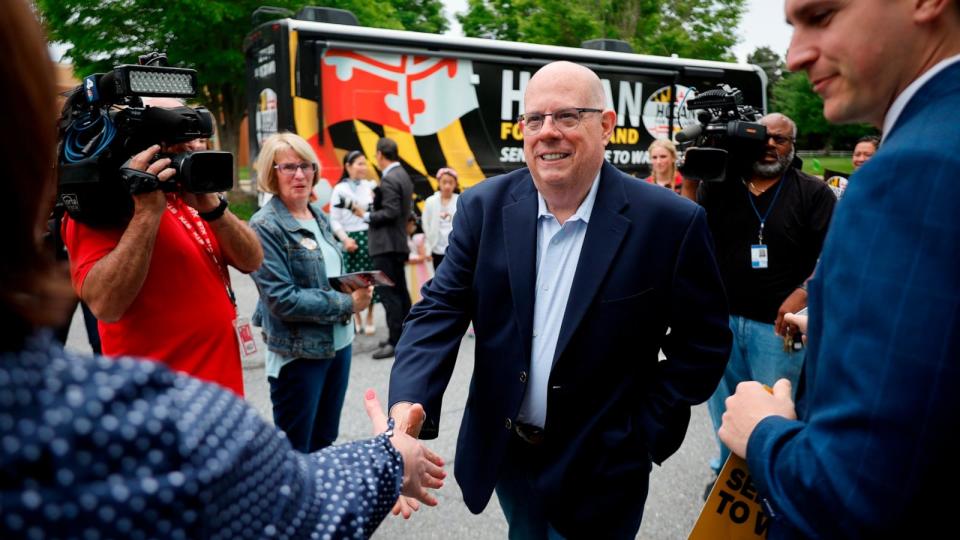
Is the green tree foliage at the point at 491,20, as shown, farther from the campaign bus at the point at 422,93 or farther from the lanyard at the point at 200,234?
the lanyard at the point at 200,234

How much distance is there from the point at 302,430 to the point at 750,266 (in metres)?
2.40

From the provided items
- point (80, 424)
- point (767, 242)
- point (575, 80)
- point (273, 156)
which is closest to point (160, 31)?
point (273, 156)

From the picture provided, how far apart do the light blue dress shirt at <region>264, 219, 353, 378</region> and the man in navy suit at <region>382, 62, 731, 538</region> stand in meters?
1.08

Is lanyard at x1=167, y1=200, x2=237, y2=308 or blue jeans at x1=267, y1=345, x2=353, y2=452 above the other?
lanyard at x1=167, y1=200, x2=237, y2=308

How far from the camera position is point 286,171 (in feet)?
10.6

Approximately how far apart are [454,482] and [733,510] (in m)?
2.62

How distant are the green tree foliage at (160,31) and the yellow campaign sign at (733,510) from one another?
14.6 meters

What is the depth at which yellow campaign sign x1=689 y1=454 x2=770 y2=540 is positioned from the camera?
138 centimetres

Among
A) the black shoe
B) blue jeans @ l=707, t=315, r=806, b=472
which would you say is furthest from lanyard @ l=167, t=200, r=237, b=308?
the black shoe

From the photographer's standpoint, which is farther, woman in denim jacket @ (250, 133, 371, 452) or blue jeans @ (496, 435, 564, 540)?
woman in denim jacket @ (250, 133, 371, 452)

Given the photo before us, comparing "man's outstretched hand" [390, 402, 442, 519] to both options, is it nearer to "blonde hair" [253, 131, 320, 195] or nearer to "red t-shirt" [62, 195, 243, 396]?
"red t-shirt" [62, 195, 243, 396]

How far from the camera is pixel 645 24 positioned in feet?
67.2

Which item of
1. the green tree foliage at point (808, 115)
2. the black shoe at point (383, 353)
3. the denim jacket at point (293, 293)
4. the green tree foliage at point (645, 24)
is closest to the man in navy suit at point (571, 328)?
the denim jacket at point (293, 293)

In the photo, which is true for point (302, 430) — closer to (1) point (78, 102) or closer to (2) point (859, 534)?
(1) point (78, 102)
